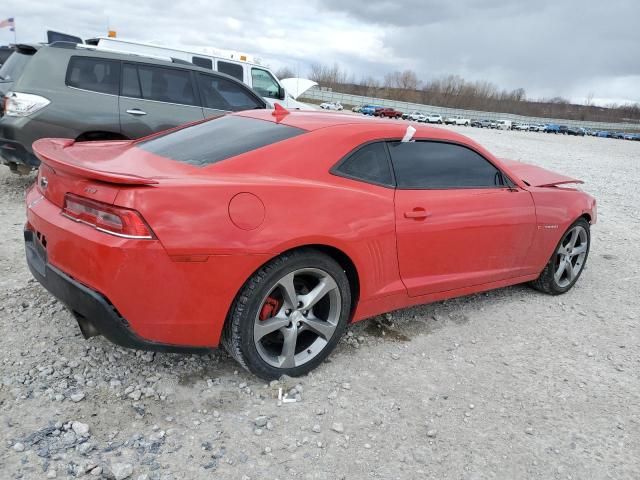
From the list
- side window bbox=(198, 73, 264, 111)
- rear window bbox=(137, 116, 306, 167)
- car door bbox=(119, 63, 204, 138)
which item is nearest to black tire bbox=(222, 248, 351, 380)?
rear window bbox=(137, 116, 306, 167)

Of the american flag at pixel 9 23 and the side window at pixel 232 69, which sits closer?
the side window at pixel 232 69

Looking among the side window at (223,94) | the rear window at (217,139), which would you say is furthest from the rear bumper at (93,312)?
the side window at (223,94)

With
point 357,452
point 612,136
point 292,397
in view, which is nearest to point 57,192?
point 292,397

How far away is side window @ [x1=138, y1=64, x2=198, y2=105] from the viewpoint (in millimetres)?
6172

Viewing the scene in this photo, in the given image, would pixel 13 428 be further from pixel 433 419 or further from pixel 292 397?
pixel 433 419

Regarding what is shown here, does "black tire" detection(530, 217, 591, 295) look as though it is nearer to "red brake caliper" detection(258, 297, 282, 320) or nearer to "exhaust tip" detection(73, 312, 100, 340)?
"red brake caliper" detection(258, 297, 282, 320)

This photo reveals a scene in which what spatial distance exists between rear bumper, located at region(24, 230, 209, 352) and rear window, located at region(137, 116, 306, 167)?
0.85 metres

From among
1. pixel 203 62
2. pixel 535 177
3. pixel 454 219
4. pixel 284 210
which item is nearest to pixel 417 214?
pixel 454 219

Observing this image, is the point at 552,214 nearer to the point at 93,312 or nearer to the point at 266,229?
the point at 266,229

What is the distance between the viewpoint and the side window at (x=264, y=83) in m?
10.1

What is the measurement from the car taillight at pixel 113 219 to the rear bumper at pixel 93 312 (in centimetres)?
29

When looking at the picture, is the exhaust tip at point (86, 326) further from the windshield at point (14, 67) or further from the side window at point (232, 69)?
the side window at point (232, 69)

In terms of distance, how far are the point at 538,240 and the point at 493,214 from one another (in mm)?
726

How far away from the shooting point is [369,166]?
3.00 meters
